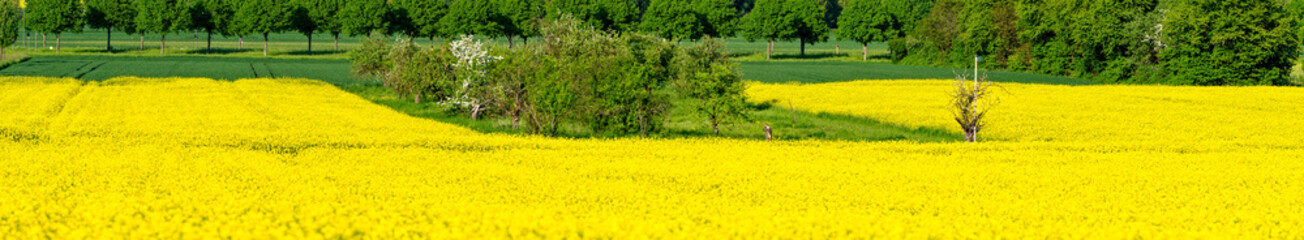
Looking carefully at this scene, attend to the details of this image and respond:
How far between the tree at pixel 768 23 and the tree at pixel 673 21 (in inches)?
430

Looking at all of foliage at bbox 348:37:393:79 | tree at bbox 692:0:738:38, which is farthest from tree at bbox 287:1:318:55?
foliage at bbox 348:37:393:79

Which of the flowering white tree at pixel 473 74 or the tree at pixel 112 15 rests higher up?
the tree at pixel 112 15

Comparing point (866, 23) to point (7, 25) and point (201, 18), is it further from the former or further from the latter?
point (7, 25)

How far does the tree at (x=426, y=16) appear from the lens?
15250cm

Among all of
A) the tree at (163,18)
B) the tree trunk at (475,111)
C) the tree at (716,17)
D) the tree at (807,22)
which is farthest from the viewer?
the tree at (807,22)

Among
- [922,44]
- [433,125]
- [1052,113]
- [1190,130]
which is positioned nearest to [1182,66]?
[1052,113]

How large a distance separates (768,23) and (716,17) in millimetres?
8488

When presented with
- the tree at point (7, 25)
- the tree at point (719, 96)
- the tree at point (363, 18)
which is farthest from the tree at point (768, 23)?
the tree at point (719, 96)

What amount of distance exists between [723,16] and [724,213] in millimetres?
136855

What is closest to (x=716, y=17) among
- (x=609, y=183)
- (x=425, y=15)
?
(x=425, y=15)

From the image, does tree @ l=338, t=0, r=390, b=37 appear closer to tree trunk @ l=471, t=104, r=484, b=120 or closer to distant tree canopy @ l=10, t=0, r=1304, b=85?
distant tree canopy @ l=10, t=0, r=1304, b=85

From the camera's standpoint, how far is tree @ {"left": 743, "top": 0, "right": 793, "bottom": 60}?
154 metres

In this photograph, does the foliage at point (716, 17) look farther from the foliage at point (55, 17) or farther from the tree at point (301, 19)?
the foliage at point (55, 17)

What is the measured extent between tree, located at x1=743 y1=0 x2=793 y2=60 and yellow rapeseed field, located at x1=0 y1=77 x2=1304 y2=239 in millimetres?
105371
